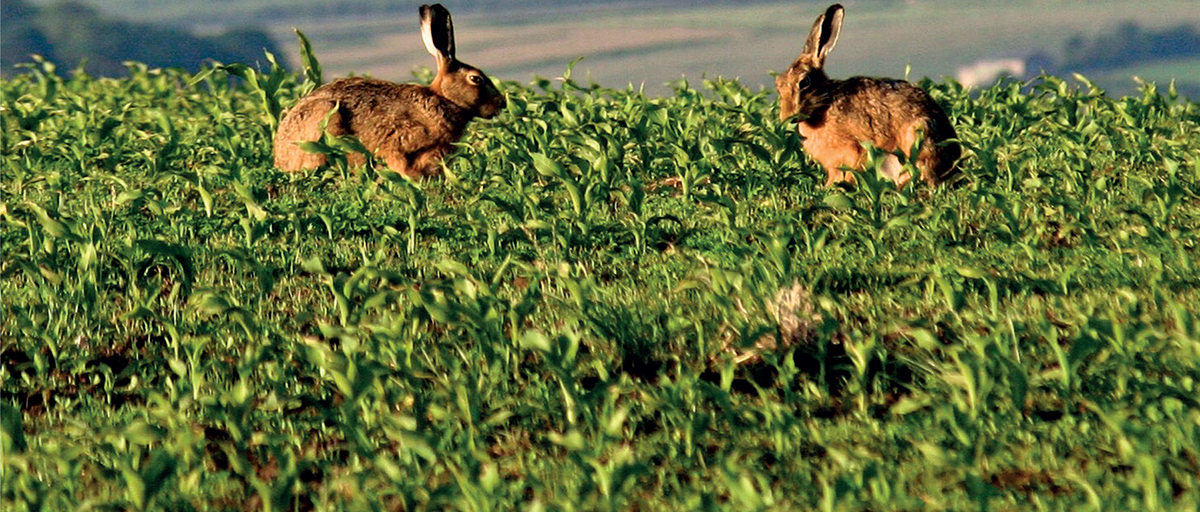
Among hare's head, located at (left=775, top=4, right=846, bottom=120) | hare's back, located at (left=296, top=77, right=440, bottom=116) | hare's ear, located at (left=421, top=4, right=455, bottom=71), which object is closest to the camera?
hare's head, located at (left=775, top=4, right=846, bottom=120)

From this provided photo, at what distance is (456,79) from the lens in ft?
35.0

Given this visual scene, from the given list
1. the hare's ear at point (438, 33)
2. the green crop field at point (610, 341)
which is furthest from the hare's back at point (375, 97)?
the green crop field at point (610, 341)

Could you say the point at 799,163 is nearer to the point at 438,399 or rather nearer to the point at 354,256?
the point at 354,256

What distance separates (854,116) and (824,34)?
0.67 metres

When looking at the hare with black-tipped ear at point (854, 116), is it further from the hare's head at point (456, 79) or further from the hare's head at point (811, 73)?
the hare's head at point (456, 79)

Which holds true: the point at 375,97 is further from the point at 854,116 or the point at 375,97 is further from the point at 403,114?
the point at 854,116

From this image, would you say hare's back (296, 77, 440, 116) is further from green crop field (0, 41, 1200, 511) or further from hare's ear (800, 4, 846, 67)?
hare's ear (800, 4, 846, 67)

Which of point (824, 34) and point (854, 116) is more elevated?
point (824, 34)

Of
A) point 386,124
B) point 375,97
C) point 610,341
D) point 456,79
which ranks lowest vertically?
point 610,341

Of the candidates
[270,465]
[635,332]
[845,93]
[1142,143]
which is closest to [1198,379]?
[635,332]

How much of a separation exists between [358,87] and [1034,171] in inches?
189

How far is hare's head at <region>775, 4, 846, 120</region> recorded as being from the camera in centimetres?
968

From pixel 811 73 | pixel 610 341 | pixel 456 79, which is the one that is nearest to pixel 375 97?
pixel 456 79

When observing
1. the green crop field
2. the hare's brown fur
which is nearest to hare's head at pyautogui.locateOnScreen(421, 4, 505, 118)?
the hare's brown fur
